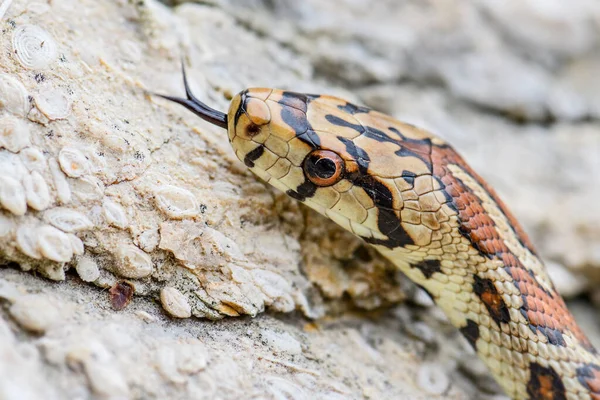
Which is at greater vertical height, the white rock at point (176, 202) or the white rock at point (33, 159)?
the white rock at point (176, 202)

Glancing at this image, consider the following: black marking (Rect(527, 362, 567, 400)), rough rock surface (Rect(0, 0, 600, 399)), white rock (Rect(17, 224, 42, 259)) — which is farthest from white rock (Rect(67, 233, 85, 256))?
black marking (Rect(527, 362, 567, 400))

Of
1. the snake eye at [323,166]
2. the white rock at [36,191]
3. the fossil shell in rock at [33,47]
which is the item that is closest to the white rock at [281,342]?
the snake eye at [323,166]

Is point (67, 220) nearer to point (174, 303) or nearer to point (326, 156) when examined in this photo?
point (174, 303)

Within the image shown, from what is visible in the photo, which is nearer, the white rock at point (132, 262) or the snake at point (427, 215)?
the white rock at point (132, 262)

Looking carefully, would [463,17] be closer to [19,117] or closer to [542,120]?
[542,120]

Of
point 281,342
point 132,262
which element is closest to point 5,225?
point 132,262

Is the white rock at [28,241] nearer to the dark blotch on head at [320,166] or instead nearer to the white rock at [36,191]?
the white rock at [36,191]

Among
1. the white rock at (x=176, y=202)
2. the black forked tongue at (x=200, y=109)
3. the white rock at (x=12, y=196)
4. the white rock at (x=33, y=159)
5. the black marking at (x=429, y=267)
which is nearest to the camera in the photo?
the white rock at (x=12, y=196)
